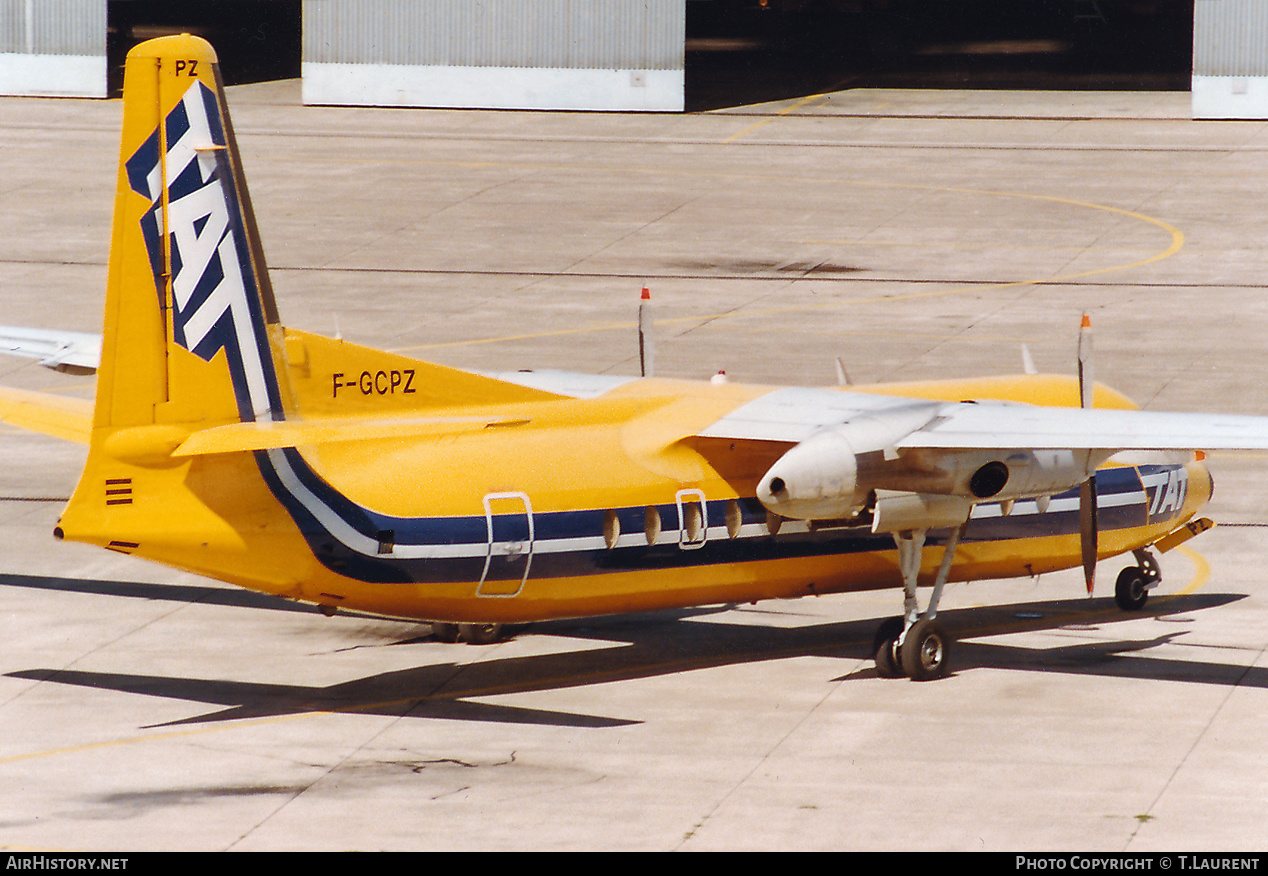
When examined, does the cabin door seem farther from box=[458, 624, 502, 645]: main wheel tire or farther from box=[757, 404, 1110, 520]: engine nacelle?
box=[458, 624, 502, 645]: main wheel tire

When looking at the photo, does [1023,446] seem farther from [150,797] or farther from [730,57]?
[730,57]

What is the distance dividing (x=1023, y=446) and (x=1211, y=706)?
3891 mm

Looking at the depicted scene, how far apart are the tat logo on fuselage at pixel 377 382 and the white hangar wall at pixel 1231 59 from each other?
50.0 metres

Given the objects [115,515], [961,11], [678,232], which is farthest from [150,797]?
[961,11]

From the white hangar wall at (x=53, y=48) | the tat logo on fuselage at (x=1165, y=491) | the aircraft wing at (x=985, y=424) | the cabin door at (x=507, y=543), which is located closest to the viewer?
the aircraft wing at (x=985, y=424)

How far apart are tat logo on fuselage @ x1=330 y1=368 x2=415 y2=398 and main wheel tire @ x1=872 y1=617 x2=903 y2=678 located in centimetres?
659

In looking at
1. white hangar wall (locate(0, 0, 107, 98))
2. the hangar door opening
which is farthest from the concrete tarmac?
the hangar door opening

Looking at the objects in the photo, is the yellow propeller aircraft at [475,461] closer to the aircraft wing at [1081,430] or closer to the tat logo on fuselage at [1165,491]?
the aircraft wing at [1081,430]

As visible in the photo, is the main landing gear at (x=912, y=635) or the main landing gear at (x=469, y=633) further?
the main landing gear at (x=469, y=633)

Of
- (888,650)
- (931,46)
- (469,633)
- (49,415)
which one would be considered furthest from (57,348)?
(931,46)

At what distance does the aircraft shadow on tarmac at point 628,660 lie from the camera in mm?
23609

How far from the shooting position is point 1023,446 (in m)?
22.7

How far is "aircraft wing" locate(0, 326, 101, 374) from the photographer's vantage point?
1102 inches

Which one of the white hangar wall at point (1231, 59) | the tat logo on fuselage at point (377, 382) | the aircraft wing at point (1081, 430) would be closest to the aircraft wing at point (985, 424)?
the aircraft wing at point (1081, 430)
